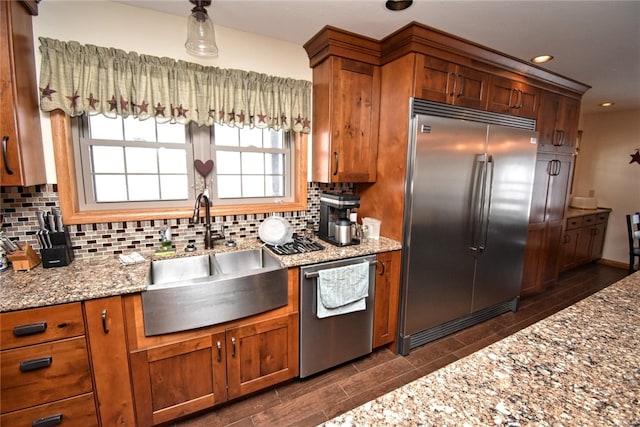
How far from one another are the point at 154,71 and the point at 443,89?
200 centimetres

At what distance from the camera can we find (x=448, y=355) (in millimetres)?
2221

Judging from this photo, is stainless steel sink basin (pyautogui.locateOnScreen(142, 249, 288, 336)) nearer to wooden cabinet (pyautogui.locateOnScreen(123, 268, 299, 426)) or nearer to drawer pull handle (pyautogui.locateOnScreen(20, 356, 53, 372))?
wooden cabinet (pyautogui.locateOnScreen(123, 268, 299, 426))

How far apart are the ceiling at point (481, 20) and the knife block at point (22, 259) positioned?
158cm

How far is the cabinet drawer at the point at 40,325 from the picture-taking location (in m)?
1.17

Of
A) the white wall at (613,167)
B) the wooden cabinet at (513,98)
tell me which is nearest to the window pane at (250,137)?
the wooden cabinet at (513,98)

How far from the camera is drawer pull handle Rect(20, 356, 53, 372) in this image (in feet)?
3.94

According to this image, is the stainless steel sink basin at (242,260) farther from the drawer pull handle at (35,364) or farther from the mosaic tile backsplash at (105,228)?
the drawer pull handle at (35,364)

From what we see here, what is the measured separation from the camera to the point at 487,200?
7.50 feet

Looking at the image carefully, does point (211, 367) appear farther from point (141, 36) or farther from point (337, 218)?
point (141, 36)

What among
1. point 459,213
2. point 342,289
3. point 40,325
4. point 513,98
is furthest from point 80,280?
point 513,98

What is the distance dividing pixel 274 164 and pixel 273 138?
0.22 m

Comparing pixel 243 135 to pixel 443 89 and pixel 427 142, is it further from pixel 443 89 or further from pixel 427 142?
pixel 443 89

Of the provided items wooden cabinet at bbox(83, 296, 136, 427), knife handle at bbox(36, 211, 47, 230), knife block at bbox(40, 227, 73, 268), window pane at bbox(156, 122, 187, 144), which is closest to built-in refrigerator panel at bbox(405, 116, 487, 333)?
window pane at bbox(156, 122, 187, 144)

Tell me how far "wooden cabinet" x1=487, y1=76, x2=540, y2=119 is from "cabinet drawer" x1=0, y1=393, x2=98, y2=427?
10.6 ft
